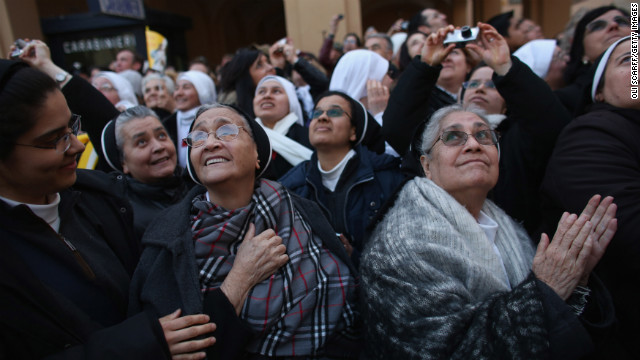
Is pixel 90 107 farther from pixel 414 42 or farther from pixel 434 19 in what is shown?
pixel 434 19

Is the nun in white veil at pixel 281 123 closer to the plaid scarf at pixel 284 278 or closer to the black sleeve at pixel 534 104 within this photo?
the plaid scarf at pixel 284 278

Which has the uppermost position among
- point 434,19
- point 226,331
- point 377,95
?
Answer: point 434,19

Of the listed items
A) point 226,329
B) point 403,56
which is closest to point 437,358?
point 226,329

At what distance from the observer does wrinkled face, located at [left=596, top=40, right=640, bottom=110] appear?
205 cm

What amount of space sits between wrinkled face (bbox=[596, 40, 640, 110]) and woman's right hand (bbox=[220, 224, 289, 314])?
200 cm

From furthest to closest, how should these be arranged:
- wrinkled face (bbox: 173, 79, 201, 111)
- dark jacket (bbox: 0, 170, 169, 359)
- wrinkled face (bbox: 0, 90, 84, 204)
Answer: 1. wrinkled face (bbox: 173, 79, 201, 111)
2. wrinkled face (bbox: 0, 90, 84, 204)
3. dark jacket (bbox: 0, 170, 169, 359)

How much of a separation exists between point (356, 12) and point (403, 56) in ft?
13.8

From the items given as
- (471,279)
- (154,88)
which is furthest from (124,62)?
(471,279)

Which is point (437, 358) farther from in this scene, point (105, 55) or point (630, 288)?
point (105, 55)

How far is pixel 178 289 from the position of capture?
173cm

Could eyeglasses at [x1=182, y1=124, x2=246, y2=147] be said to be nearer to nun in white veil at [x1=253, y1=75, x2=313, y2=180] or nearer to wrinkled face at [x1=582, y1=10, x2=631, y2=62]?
nun in white veil at [x1=253, y1=75, x2=313, y2=180]

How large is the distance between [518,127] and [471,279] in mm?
1326

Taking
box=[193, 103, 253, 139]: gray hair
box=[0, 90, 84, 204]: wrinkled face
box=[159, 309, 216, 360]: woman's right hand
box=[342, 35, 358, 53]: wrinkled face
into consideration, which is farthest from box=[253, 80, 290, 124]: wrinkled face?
box=[342, 35, 358, 53]: wrinkled face

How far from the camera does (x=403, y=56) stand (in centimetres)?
469
